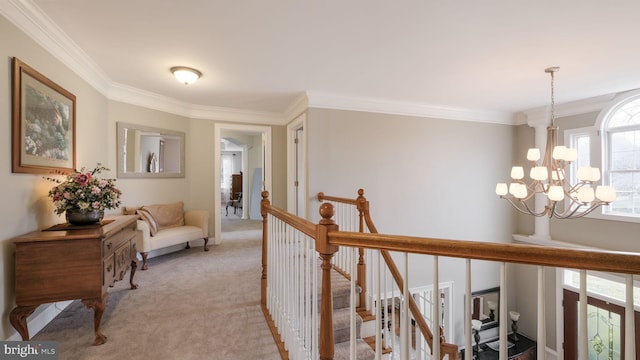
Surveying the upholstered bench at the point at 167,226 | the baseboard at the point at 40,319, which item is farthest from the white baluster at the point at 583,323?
the upholstered bench at the point at 167,226

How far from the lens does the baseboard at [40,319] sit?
1949mm

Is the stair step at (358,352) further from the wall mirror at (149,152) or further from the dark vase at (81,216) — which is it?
the wall mirror at (149,152)

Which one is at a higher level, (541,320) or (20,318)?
(541,320)

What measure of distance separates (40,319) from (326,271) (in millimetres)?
2589

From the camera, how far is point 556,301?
4.34m

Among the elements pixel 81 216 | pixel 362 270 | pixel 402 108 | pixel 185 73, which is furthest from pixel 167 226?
pixel 402 108

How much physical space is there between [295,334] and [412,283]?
3.14 meters

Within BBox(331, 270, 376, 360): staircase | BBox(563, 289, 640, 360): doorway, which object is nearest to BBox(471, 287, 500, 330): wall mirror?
BBox(563, 289, 640, 360): doorway

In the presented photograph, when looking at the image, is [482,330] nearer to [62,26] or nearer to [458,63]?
[458,63]

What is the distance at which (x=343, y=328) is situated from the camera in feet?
7.92

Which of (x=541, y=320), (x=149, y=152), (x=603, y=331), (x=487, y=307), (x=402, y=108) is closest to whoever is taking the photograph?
(x=541, y=320)

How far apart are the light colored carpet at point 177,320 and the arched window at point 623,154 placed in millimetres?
5172

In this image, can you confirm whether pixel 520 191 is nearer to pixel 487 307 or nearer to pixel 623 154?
pixel 623 154

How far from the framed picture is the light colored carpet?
4.50 feet
